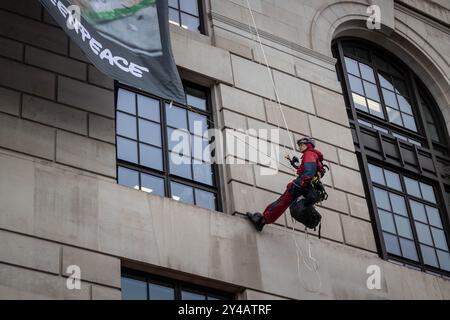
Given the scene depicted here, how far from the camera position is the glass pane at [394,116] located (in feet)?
83.5

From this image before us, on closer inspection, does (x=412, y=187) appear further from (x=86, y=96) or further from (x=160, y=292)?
(x=86, y=96)

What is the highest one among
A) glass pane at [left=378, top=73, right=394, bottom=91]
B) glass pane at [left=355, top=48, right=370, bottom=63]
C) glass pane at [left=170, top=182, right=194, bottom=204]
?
glass pane at [left=355, top=48, right=370, bottom=63]

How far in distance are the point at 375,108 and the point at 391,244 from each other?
450cm

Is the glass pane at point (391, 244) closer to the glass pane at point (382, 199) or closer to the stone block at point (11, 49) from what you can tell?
the glass pane at point (382, 199)

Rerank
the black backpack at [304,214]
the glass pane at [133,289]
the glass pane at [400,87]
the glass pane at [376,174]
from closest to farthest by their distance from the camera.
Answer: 1. the glass pane at [133,289]
2. the black backpack at [304,214]
3. the glass pane at [376,174]
4. the glass pane at [400,87]

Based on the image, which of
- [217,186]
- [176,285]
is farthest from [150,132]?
[176,285]

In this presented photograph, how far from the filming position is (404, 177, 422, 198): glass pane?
2384 cm

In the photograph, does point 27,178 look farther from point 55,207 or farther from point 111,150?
point 111,150

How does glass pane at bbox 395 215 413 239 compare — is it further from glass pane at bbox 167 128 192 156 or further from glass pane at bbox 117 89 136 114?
glass pane at bbox 117 89 136 114

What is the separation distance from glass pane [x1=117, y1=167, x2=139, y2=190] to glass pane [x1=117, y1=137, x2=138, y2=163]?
0.26m

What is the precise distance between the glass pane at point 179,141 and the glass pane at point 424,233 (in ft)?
20.5

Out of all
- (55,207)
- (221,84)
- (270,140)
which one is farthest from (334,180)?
(55,207)

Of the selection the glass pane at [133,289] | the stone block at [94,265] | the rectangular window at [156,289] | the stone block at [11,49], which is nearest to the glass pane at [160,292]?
the rectangular window at [156,289]

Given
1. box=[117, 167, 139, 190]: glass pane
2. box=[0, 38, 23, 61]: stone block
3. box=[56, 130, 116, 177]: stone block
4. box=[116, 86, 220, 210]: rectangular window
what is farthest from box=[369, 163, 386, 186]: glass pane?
box=[0, 38, 23, 61]: stone block
